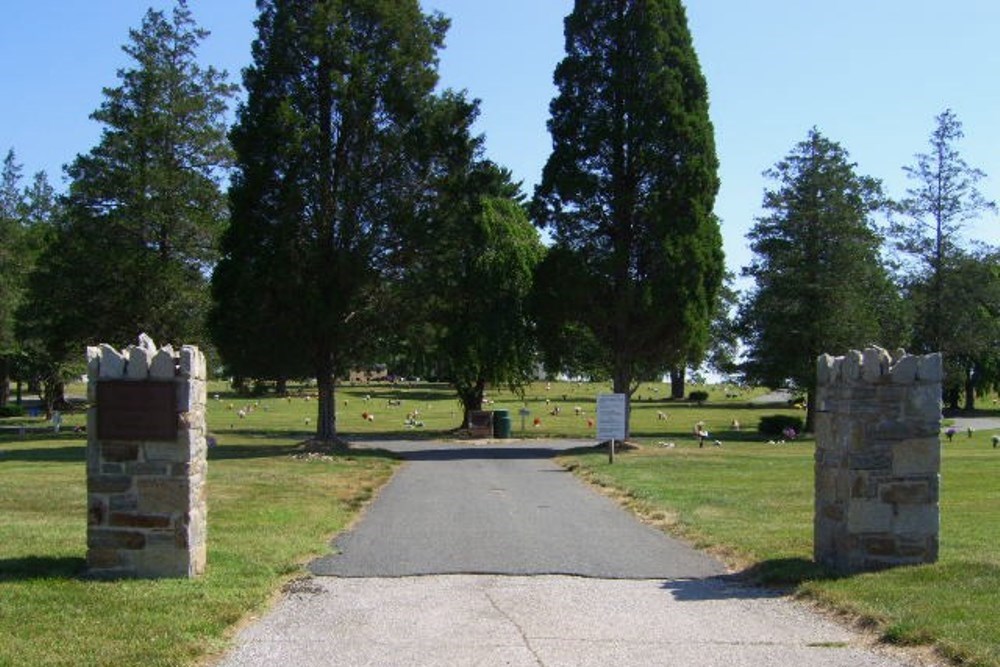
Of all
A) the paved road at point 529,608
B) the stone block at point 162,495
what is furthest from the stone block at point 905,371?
the stone block at point 162,495

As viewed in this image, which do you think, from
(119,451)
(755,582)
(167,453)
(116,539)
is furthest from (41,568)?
(755,582)

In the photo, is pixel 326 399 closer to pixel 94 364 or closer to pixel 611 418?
pixel 611 418

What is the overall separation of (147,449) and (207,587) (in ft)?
4.32

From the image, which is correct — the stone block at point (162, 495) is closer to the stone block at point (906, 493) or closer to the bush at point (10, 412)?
the stone block at point (906, 493)

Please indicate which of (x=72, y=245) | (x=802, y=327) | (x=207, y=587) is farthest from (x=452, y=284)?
(x=207, y=587)

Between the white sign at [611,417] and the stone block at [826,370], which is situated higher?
the stone block at [826,370]

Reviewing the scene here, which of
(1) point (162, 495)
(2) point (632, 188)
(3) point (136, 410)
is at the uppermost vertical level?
(2) point (632, 188)

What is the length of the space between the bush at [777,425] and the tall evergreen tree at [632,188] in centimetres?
1065

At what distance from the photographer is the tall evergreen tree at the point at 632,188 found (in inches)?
1184

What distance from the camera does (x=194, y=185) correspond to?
37.2m

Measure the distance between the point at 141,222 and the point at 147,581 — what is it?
30070 mm

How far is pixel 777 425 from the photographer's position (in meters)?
40.6

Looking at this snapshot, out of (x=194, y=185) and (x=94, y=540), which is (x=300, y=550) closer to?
(x=94, y=540)

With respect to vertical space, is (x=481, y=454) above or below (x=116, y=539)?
below
